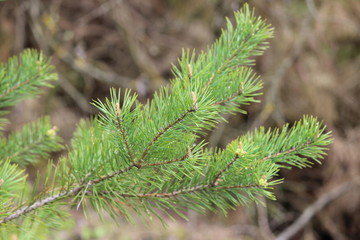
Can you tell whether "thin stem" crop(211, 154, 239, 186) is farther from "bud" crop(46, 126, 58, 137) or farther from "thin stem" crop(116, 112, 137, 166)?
"bud" crop(46, 126, 58, 137)

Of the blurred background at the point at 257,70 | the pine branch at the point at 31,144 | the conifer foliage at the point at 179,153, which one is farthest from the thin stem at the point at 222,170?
the blurred background at the point at 257,70

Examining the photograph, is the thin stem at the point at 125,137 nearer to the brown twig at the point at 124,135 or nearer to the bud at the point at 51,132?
the brown twig at the point at 124,135

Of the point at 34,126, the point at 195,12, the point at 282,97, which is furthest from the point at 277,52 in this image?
the point at 34,126

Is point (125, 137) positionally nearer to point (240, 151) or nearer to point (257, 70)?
point (240, 151)

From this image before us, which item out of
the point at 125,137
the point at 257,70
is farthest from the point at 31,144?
the point at 257,70

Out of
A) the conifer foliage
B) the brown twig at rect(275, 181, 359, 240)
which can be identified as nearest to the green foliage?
the conifer foliage

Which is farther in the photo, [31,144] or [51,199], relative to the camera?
[31,144]
